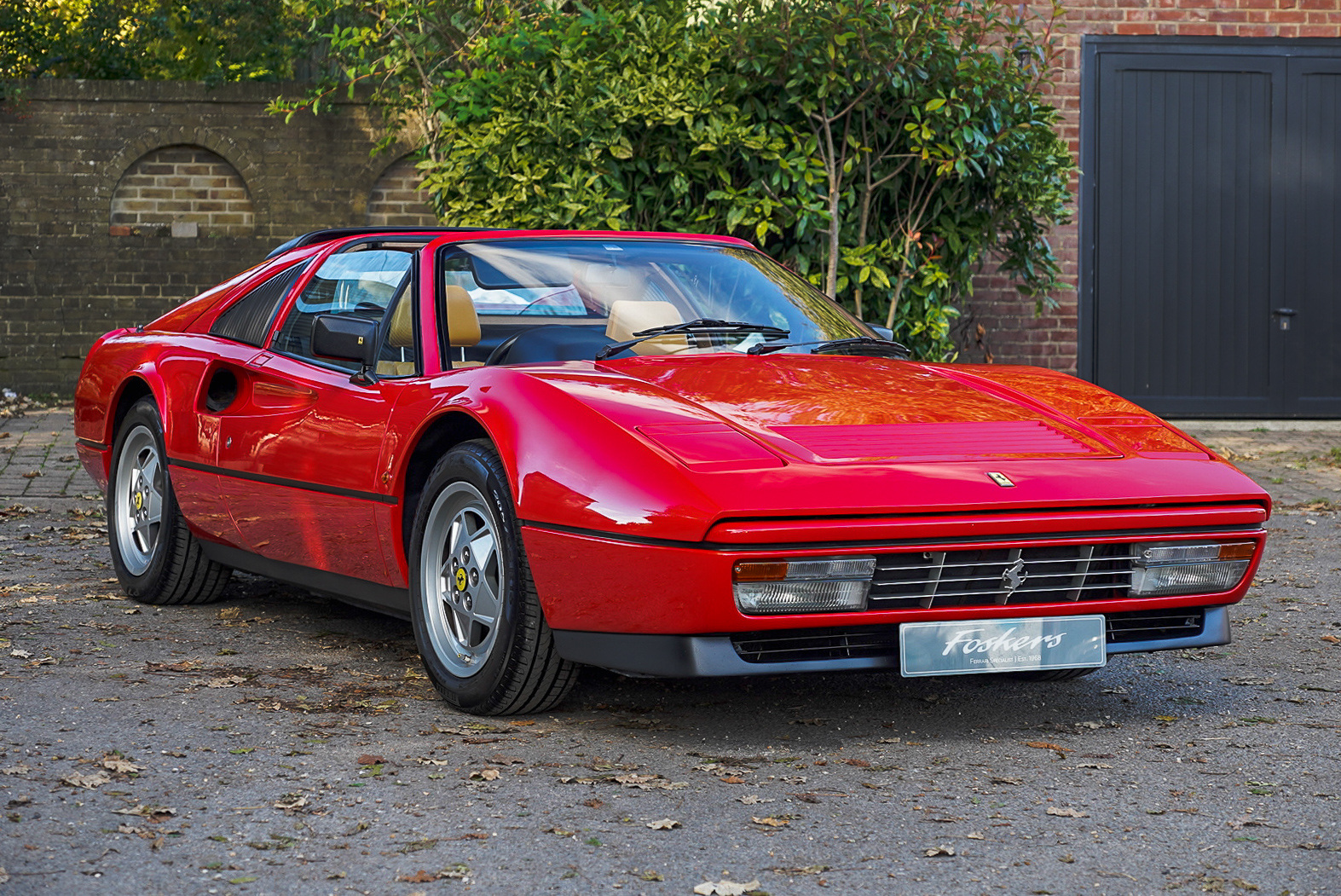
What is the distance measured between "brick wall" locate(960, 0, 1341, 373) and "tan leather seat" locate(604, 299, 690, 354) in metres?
8.18

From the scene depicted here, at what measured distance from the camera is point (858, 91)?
32.3 ft

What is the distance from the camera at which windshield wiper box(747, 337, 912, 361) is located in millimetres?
4637

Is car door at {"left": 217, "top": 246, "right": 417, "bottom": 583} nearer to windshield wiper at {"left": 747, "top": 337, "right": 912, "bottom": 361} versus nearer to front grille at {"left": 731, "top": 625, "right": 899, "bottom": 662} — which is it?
windshield wiper at {"left": 747, "top": 337, "right": 912, "bottom": 361}

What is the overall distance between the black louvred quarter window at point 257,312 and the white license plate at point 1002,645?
2.69 metres

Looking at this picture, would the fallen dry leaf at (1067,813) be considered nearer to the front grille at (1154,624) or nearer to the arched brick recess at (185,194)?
the front grille at (1154,624)

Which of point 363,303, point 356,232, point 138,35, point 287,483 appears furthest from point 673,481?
point 138,35

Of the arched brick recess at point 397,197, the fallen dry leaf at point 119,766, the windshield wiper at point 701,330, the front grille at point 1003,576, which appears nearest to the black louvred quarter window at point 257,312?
the windshield wiper at point 701,330

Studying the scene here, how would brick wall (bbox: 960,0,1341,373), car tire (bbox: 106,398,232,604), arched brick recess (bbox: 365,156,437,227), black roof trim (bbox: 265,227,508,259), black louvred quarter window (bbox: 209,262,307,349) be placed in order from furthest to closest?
arched brick recess (bbox: 365,156,437,227) < brick wall (bbox: 960,0,1341,373) < car tire (bbox: 106,398,232,604) < black louvred quarter window (bbox: 209,262,307,349) < black roof trim (bbox: 265,227,508,259)

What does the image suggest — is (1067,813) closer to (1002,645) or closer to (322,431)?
(1002,645)

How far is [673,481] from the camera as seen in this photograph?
3.44 metres

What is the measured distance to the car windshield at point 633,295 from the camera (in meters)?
4.65

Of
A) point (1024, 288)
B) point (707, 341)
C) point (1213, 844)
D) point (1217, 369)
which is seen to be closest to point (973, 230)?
point (1024, 288)

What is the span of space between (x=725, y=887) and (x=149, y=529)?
12.0ft

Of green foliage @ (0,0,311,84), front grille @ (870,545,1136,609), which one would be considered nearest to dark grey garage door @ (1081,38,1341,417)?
green foliage @ (0,0,311,84)
